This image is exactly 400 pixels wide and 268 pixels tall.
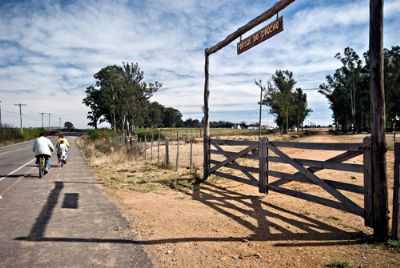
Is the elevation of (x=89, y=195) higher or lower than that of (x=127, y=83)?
lower

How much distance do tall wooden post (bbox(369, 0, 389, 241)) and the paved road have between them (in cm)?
346

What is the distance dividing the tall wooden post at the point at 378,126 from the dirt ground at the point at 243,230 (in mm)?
423

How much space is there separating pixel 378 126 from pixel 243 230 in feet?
8.78

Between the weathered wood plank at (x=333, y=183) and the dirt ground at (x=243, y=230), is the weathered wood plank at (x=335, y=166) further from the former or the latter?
the dirt ground at (x=243, y=230)

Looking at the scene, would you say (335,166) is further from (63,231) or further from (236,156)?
(63,231)

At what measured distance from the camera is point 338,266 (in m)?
3.64

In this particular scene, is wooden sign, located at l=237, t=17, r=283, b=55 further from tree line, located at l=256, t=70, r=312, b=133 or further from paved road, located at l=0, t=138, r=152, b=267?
tree line, located at l=256, t=70, r=312, b=133

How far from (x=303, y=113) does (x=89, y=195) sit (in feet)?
242

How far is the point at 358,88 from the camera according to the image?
59719 millimetres

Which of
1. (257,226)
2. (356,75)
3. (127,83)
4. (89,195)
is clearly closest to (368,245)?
(257,226)

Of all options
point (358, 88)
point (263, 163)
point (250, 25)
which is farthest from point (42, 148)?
point (358, 88)

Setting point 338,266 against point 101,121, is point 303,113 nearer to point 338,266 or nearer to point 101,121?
point 101,121

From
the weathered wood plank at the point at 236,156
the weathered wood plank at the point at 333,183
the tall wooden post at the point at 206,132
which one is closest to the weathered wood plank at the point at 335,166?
the weathered wood plank at the point at 333,183

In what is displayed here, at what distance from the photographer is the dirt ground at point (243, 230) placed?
393 cm
